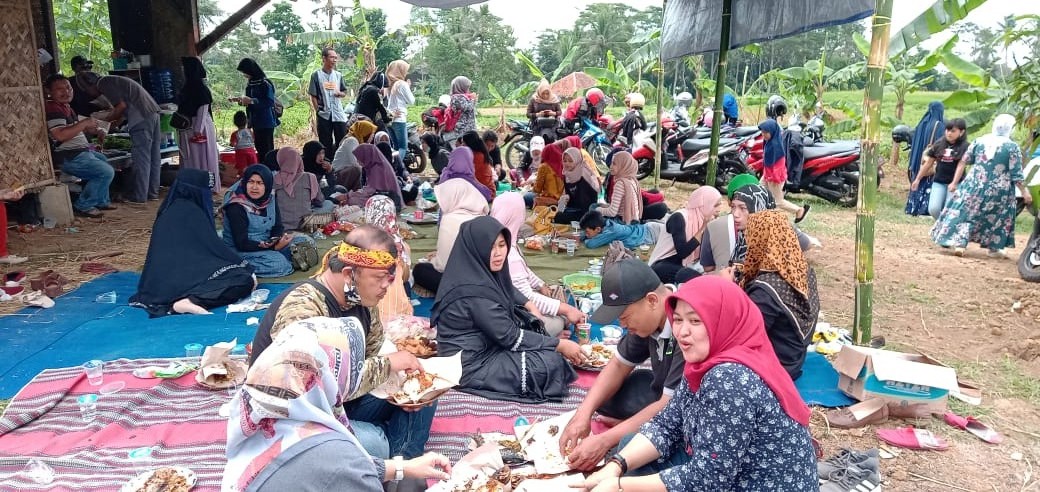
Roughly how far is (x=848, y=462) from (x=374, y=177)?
6208 mm

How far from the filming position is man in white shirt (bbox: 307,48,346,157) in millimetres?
9695

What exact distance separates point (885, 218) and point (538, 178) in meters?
4.19

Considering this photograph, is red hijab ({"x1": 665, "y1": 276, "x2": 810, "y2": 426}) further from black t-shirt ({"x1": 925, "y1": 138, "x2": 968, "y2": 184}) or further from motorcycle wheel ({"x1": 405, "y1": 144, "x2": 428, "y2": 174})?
motorcycle wheel ({"x1": 405, "y1": 144, "x2": 428, "y2": 174})

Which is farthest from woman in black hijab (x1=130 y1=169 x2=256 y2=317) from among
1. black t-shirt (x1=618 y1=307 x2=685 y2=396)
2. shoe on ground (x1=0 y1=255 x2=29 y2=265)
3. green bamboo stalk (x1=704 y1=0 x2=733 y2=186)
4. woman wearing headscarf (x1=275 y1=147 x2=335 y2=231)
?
green bamboo stalk (x1=704 y1=0 x2=733 y2=186)

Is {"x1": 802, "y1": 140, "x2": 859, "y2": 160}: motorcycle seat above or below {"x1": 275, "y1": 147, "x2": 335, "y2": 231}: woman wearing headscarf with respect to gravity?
above

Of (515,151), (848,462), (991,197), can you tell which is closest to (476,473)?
(848,462)

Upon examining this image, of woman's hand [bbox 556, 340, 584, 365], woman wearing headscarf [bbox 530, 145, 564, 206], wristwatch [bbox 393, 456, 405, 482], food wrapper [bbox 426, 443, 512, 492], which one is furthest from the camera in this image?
woman wearing headscarf [bbox 530, 145, 564, 206]

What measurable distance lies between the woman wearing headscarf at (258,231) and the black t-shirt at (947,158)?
659 cm

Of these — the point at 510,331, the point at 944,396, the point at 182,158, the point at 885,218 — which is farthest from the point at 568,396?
the point at 182,158

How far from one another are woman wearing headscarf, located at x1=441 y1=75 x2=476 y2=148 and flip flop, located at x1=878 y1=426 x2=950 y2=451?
25.7ft

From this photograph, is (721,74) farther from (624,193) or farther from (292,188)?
(292,188)

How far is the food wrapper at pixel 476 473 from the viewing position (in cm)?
261

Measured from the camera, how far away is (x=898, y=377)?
340 centimetres

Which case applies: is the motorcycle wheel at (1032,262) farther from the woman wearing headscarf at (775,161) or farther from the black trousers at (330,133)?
the black trousers at (330,133)
